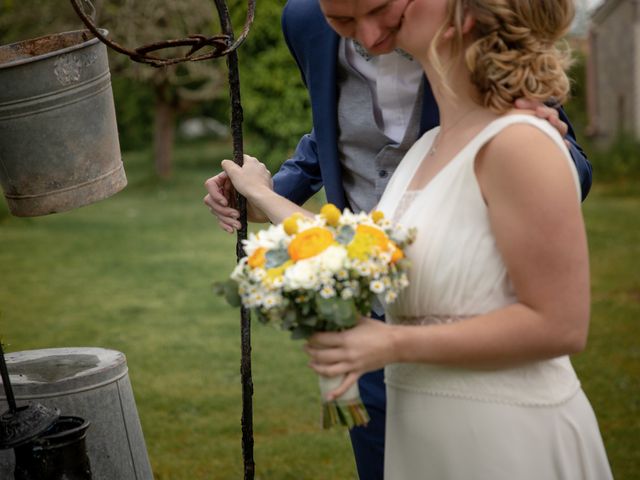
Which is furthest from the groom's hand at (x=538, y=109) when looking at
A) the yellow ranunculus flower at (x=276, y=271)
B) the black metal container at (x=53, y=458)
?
the black metal container at (x=53, y=458)

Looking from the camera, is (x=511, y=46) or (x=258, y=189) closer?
(x=511, y=46)

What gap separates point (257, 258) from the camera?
2.14 meters

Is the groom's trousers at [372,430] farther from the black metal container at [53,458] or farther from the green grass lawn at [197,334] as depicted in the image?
the green grass lawn at [197,334]

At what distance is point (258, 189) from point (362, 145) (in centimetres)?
38

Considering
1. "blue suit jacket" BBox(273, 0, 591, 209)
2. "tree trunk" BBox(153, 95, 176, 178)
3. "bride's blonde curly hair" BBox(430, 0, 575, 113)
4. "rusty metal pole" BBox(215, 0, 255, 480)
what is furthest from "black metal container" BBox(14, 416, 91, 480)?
"tree trunk" BBox(153, 95, 176, 178)

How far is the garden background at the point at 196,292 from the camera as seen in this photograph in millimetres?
6445

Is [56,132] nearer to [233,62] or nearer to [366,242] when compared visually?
[233,62]

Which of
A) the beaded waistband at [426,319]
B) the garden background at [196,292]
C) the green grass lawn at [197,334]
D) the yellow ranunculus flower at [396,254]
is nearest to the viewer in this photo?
the yellow ranunculus flower at [396,254]

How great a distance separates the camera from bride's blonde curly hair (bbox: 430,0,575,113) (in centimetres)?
212

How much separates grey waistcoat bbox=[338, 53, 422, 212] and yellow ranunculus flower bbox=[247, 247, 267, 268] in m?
0.88

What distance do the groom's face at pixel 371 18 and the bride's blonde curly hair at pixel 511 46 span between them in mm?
114

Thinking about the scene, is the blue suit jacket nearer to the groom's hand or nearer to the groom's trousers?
the groom's trousers

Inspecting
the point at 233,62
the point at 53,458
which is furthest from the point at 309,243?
the point at 53,458

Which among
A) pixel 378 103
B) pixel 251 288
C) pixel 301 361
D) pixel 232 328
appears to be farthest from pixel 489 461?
pixel 232 328
